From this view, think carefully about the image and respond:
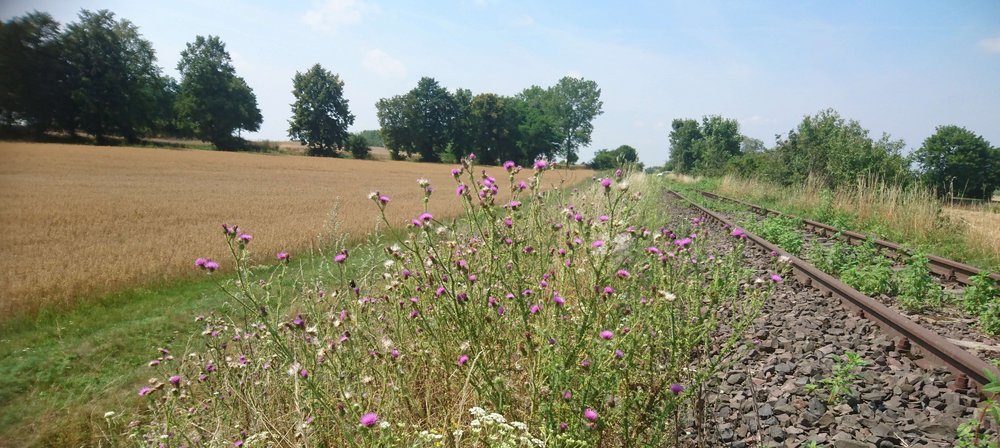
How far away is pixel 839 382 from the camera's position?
8.98 feet

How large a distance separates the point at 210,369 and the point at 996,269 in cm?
949

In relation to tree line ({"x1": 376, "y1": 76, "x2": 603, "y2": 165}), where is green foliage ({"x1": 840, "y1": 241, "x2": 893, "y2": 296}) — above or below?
below

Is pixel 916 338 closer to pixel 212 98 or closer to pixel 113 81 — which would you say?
pixel 113 81

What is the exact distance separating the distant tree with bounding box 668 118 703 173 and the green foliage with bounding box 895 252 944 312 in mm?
80614

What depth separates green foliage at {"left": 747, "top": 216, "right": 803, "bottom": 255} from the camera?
7.28 metres

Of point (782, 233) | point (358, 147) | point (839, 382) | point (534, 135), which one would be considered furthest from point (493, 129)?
point (839, 382)

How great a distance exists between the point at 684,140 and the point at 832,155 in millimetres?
74667

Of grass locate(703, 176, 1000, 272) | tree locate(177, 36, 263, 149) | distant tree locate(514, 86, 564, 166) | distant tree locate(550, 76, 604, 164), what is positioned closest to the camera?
grass locate(703, 176, 1000, 272)

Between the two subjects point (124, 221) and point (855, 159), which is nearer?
point (124, 221)

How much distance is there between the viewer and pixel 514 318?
8.37 ft

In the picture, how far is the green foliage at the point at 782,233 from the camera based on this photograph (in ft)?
23.9

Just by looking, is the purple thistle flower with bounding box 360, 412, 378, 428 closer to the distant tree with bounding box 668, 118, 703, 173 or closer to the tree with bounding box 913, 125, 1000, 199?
the tree with bounding box 913, 125, 1000, 199

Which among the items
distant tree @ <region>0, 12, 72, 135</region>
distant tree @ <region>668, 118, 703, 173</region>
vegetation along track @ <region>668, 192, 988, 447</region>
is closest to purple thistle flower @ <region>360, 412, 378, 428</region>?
distant tree @ <region>0, 12, 72, 135</region>

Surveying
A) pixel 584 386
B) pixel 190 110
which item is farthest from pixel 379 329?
pixel 190 110
